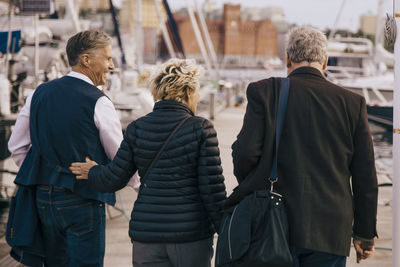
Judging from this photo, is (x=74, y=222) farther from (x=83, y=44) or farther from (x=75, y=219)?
(x=83, y=44)

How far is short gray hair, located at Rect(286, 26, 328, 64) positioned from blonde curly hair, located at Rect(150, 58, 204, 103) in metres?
0.51

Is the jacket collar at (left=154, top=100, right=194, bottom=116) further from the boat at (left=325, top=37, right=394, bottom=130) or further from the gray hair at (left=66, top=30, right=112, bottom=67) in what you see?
the boat at (left=325, top=37, right=394, bottom=130)

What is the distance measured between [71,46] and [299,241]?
1607mm

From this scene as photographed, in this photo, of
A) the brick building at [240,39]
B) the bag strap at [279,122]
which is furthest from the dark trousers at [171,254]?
the brick building at [240,39]

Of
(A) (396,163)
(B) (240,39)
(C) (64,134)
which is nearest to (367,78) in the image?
(A) (396,163)

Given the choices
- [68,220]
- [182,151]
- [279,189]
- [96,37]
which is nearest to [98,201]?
[68,220]

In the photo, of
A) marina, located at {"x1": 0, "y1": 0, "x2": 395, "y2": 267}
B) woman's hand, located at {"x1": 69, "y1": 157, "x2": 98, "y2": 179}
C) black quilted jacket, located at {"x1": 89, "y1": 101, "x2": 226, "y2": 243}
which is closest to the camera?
black quilted jacket, located at {"x1": 89, "y1": 101, "x2": 226, "y2": 243}

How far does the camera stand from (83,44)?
3289 mm

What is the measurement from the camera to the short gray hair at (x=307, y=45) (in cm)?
285

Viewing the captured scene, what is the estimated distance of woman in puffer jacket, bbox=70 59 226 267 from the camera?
2.97 m

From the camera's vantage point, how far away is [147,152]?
118 inches

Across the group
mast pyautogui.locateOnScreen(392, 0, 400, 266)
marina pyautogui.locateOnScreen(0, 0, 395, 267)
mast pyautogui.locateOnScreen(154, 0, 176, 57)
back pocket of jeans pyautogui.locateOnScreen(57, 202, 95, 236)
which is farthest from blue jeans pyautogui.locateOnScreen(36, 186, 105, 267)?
mast pyautogui.locateOnScreen(154, 0, 176, 57)

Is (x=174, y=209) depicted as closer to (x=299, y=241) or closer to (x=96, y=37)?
(x=299, y=241)

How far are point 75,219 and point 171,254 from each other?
59cm
